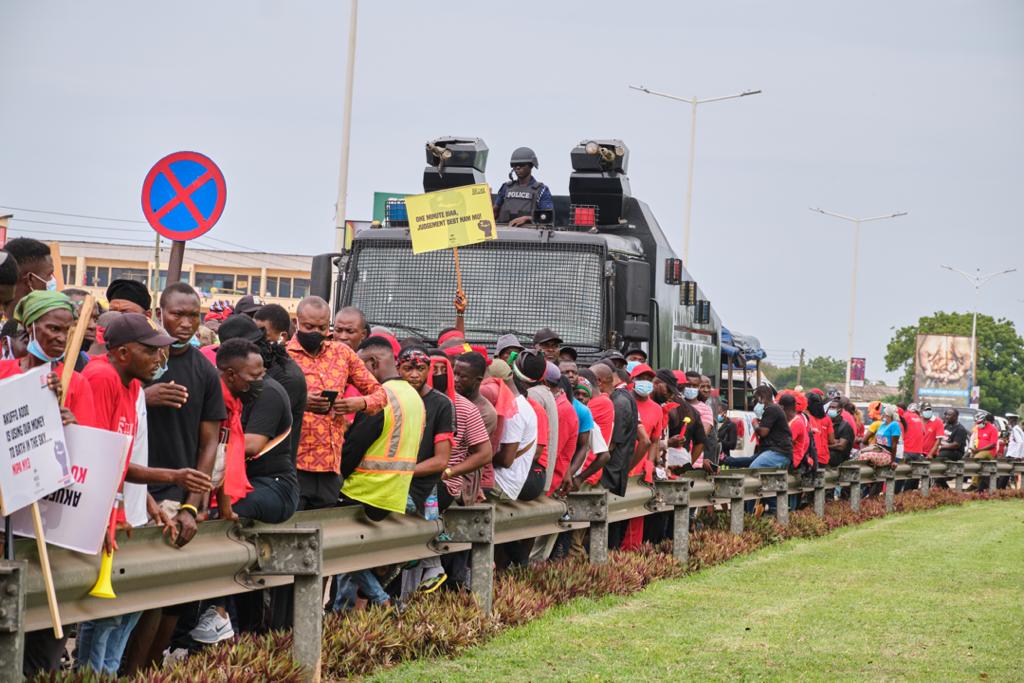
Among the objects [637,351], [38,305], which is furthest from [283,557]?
[637,351]

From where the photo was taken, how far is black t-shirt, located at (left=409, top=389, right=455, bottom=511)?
10055mm

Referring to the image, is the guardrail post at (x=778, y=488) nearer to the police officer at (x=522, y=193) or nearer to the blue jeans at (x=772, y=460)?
the blue jeans at (x=772, y=460)

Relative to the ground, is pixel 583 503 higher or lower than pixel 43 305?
lower

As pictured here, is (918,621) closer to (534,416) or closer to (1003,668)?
(1003,668)

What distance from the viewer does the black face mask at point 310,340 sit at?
934 cm

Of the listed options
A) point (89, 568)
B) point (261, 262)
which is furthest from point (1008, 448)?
point (261, 262)

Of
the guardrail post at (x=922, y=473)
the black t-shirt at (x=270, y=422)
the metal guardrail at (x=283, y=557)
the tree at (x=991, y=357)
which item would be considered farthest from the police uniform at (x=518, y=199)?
the tree at (x=991, y=357)

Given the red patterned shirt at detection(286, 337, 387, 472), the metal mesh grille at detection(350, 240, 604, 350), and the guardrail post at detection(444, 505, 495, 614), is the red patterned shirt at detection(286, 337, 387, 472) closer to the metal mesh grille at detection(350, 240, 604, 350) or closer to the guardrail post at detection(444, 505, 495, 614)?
the guardrail post at detection(444, 505, 495, 614)

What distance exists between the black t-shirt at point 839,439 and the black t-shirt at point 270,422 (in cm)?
1753

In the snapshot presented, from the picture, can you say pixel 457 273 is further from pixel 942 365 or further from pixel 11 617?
pixel 942 365

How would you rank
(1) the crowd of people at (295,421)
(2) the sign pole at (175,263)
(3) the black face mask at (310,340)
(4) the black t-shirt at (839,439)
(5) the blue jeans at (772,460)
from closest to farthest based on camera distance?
1. (1) the crowd of people at (295,421)
2. (2) the sign pole at (175,263)
3. (3) the black face mask at (310,340)
4. (5) the blue jeans at (772,460)
5. (4) the black t-shirt at (839,439)

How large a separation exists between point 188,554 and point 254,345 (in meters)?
1.28

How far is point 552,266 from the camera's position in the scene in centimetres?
1644

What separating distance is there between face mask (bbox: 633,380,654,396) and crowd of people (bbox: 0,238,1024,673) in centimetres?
2
